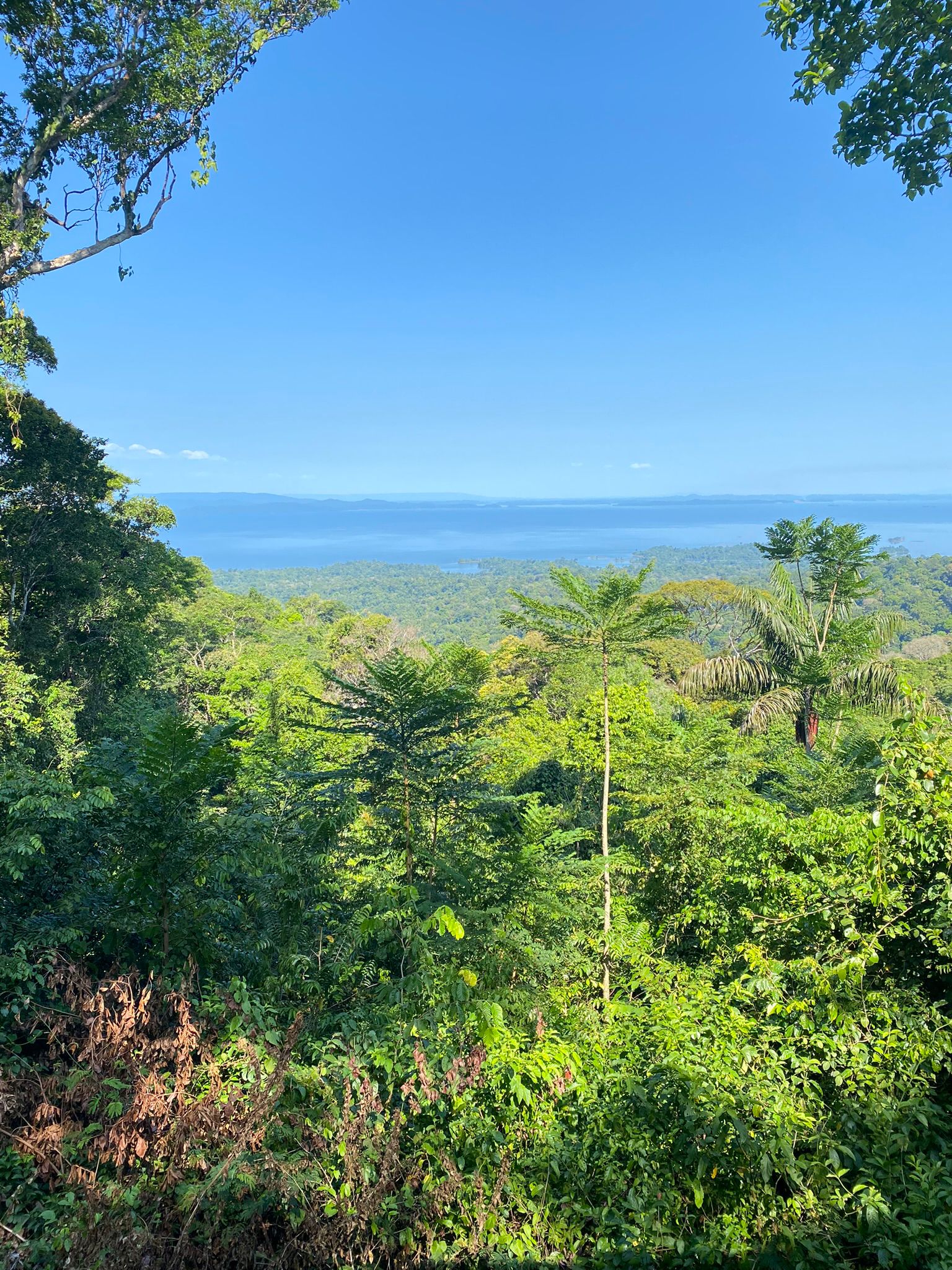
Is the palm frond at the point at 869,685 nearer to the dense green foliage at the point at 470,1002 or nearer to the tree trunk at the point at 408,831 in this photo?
the dense green foliage at the point at 470,1002

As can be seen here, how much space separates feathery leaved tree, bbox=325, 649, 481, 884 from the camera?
4520 millimetres

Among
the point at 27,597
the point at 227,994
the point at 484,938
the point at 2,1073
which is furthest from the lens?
the point at 27,597

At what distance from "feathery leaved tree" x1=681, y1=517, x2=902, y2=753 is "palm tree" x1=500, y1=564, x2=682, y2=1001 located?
233 inches

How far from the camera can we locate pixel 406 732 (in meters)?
4.58

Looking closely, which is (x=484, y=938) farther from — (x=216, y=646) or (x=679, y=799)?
(x=216, y=646)

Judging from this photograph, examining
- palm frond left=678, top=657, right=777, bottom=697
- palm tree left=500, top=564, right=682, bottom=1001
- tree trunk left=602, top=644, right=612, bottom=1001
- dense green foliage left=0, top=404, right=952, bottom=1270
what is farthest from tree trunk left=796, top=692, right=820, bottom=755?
tree trunk left=602, top=644, right=612, bottom=1001

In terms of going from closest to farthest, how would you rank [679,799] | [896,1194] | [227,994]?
[896,1194], [227,994], [679,799]

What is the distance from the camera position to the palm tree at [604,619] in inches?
268

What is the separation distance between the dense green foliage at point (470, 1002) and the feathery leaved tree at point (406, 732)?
3 cm

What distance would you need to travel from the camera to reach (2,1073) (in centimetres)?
266

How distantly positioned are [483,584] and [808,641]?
119441 mm

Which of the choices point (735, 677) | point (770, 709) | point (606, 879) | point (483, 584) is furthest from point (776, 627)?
point (483, 584)

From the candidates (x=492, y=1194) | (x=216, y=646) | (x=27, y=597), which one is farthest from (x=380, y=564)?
(x=492, y=1194)

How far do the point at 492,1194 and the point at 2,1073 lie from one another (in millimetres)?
2232
